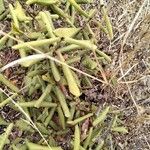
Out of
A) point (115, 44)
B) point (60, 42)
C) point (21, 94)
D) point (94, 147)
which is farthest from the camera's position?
point (115, 44)

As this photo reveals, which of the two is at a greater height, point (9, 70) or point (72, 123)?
point (9, 70)

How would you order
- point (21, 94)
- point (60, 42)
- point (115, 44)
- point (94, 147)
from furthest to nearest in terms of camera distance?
1. point (115, 44)
2. point (94, 147)
3. point (21, 94)
4. point (60, 42)

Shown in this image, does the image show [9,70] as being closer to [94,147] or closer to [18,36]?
[18,36]

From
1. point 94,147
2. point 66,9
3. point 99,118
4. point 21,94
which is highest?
point 66,9

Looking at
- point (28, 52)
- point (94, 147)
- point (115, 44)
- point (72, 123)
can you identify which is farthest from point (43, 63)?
point (115, 44)

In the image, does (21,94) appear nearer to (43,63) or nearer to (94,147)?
(43,63)

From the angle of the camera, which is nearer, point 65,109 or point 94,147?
point 65,109

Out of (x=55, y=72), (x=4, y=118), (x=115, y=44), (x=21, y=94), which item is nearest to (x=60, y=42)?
(x=55, y=72)

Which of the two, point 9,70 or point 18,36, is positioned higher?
point 18,36
